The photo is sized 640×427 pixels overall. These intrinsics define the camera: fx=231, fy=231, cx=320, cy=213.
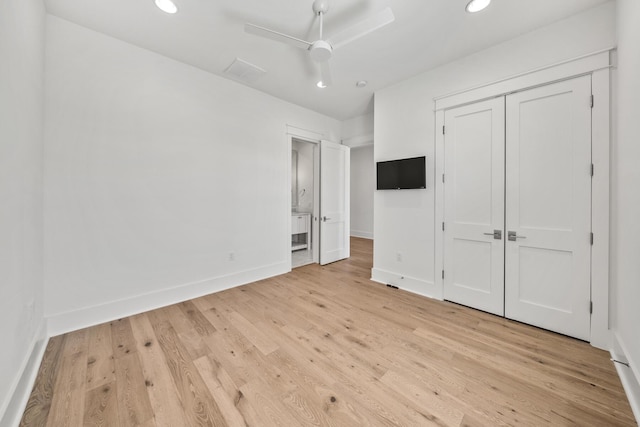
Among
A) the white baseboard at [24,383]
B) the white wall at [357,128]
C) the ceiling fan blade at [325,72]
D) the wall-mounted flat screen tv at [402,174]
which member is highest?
the white wall at [357,128]

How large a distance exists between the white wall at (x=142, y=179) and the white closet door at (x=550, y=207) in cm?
312

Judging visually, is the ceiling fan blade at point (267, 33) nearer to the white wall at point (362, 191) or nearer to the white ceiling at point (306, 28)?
the white ceiling at point (306, 28)

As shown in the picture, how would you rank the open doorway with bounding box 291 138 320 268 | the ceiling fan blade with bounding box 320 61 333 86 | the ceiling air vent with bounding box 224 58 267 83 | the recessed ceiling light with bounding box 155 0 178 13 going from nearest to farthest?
the recessed ceiling light with bounding box 155 0 178 13, the ceiling fan blade with bounding box 320 61 333 86, the ceiling air vent with bounding box 224 58 267 83, the open doorway with bounding box 291 138 320 268

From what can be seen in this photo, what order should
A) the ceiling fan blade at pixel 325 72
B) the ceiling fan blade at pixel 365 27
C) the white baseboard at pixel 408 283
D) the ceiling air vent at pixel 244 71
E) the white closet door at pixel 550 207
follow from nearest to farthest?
1. the ceiling fan blade at pixel 365 27
2. the white closet door at pixel 550 207
3. the ceiling fan blade at pixel 325 72
4. the ceiling air vent at pixel 244 71
5. the white baseboard at pixel 408 283

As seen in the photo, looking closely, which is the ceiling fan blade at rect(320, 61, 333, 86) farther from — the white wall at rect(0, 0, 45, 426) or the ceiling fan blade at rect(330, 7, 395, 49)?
the white wall at rect(0, 0, 45, 426)

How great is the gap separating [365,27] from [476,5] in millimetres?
988

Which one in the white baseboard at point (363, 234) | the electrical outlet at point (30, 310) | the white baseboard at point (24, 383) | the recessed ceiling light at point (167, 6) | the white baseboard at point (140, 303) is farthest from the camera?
the white baseboard at point (363, 234)

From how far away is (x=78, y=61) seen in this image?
2.19 metres

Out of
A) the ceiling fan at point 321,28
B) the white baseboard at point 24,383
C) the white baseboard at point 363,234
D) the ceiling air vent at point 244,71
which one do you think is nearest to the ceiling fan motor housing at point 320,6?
the ceiling fan at point 321,28

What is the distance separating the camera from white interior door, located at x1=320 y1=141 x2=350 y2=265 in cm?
436

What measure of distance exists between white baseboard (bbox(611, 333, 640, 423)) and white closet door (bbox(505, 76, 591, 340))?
218 mm

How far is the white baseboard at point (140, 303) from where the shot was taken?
214 centimetres

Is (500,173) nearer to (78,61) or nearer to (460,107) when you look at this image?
(460,107)

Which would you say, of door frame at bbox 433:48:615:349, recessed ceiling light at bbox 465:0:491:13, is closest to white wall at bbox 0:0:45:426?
recessed ceiling light at bbox 465:0:491:13
